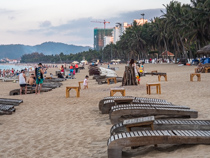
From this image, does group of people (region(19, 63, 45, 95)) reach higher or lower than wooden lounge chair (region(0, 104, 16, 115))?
higher

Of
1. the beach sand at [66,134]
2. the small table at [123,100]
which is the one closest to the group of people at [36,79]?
the beach sand at [66,134]

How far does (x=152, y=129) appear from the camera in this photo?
5.65 m

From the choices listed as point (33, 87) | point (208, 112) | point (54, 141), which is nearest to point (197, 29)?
point (33, 87)

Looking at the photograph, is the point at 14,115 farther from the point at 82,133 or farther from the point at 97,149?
the point at 97,149

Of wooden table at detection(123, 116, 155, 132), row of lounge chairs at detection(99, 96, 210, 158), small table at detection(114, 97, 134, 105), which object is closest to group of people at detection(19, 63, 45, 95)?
small table at detection(114, 97, 134, 105)

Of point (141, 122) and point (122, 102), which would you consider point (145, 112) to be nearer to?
point (122, 102)

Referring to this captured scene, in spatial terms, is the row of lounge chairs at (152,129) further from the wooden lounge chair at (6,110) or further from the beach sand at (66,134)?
the wooden lounge chair at (6,110)

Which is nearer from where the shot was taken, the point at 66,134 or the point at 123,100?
the point at 66,134

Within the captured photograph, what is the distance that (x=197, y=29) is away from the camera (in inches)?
1788

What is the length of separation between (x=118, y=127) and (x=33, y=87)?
1360 centimetres

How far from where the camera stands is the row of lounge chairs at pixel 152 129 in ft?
16.4

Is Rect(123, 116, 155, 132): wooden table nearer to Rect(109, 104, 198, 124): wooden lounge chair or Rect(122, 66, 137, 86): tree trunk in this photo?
Rect(109, 104, 198, 124): wooden lounge chair

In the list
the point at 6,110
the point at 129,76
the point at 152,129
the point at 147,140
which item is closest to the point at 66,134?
the point at 152,129

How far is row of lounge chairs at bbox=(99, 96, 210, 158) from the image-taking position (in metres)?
4.99
